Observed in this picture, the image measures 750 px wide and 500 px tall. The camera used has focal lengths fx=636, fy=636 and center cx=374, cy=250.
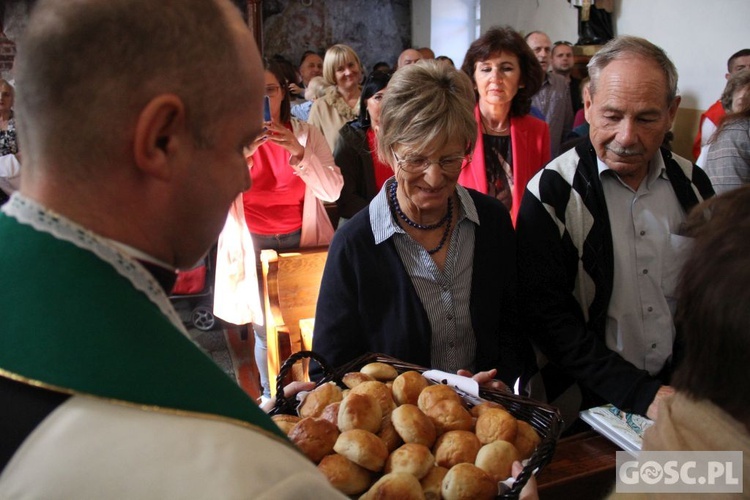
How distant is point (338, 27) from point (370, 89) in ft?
30.1

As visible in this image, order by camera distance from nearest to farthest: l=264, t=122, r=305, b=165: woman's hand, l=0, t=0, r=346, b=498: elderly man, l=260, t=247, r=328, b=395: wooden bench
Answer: l=0, t=0, r=346, b=498: elderly man
l=260, t=247, r=328, b=395: wooden bench
l=264, t=122, r=305, b=165: woman's hand

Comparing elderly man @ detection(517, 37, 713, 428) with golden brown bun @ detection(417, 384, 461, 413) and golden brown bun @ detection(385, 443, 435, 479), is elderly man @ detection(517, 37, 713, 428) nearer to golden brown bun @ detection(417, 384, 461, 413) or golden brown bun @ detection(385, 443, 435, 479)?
golden brown bun @ detection(417, 384, 461, 413)

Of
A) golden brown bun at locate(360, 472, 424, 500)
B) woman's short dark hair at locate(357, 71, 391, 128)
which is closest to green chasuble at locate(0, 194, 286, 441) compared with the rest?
golden brown bun at locate(360, 472, 424, 500)

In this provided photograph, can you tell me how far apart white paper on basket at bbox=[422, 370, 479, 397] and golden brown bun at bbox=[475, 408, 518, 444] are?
0.12 m

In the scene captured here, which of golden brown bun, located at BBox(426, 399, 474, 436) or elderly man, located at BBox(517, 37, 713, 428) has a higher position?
elderly man, located at BBox(517, 37, 713, 428)

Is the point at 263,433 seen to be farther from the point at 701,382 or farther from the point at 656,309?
the point at 656,309

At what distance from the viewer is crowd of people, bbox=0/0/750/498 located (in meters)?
0.61

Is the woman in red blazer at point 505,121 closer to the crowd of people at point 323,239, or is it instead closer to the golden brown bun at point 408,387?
the crowd of people at point 323,239

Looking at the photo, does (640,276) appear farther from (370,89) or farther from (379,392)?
(370,89)

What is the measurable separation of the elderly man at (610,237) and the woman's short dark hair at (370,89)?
1.84 m

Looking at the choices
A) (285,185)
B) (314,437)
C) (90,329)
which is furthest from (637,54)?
(285,185)

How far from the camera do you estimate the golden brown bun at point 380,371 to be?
4.77ft

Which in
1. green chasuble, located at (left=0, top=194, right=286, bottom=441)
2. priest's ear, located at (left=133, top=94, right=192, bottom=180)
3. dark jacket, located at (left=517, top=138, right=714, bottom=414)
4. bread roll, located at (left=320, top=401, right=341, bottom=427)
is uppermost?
priest's ear, located at (left=133, top=94, right=192, bottom=180)

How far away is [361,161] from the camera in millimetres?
3555
